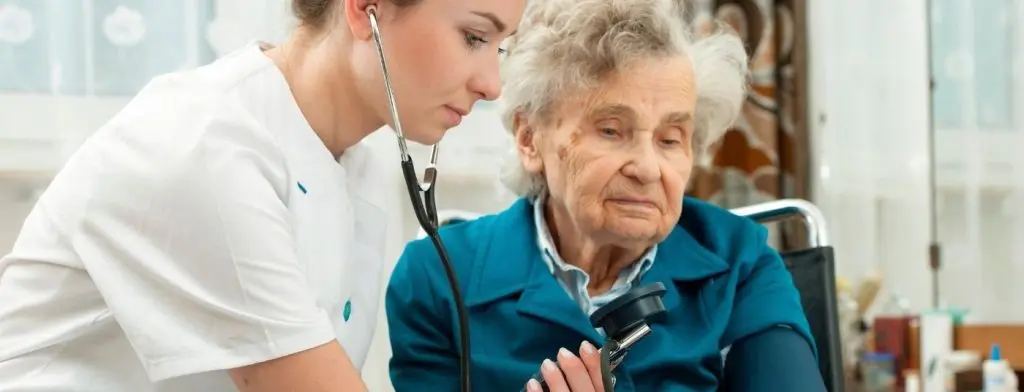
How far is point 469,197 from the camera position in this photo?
2.16 m

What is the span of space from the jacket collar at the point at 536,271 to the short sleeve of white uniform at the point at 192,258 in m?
0.36

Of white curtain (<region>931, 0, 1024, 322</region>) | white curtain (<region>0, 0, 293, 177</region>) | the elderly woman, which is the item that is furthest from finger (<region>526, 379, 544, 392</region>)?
white curtain (<region>931, 0, 1024, 322</region>)

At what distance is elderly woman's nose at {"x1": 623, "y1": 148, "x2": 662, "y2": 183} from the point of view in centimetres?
126

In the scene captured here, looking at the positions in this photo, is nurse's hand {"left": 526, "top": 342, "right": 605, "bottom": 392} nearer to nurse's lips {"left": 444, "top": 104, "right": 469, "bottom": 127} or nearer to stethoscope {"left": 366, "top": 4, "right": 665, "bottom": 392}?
stethoscope {"left": 366, "top": 4, "right": 665, "bottom": 392}

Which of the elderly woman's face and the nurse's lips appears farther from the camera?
the elderly woman's face

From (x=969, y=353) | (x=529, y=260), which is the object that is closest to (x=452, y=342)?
(x=529, y=260)

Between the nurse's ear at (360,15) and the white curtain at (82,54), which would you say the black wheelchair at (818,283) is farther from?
the white curtain at (82,54)

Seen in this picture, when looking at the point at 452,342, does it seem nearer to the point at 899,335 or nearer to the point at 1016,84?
the point at 899,335

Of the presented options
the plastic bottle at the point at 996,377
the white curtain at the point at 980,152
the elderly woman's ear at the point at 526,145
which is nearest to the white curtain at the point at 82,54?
the elderly woman's ear at the point at 526,145

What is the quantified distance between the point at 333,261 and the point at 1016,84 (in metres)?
1.88

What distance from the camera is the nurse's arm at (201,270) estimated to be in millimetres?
941

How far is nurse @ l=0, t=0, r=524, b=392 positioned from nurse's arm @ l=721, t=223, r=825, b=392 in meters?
0.40

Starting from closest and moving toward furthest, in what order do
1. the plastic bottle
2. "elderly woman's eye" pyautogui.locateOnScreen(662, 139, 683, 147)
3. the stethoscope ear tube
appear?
1. the stethoscope ear tube
2. "elderly woman's eye" pyautogui.locateOnScreen(662, 139, 683, 147)
3. the plastic bottle

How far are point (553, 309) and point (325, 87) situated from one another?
0.37 meters
